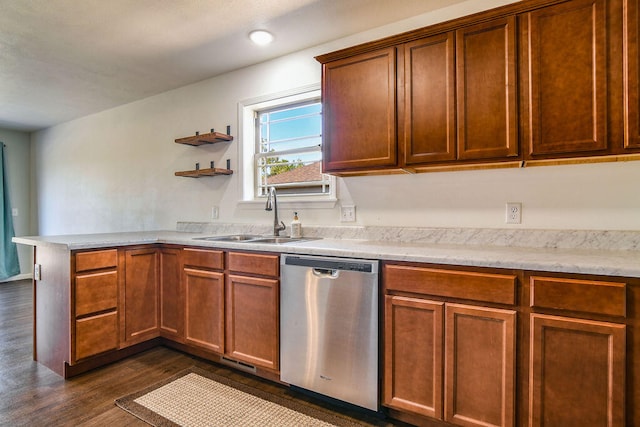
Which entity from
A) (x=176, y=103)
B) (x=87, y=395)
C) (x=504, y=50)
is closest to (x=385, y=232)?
(x=504, y=50)

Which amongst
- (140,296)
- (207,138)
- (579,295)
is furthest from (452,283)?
(207,138)

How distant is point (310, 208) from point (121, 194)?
109 inches

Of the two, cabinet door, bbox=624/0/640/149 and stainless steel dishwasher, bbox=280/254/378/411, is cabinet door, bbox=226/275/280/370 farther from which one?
cabinet door, bbox=624/0/640/149

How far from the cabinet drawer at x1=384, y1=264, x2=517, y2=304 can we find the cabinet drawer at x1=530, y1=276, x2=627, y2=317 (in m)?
0.09

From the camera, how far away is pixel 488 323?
4.93 feet

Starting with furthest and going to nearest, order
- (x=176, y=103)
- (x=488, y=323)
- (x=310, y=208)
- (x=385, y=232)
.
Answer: (x=176, y=103), (x=310, y=208), (x=385, y=232), (x=488, y=323)

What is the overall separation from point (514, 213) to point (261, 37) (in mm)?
2143

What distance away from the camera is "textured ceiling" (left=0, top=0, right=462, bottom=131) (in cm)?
218

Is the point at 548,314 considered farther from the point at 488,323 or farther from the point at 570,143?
the point at 570,143

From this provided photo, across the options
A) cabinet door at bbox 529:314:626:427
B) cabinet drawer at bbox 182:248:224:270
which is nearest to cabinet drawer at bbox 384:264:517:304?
cabinet door at bbox 529:314:626:427

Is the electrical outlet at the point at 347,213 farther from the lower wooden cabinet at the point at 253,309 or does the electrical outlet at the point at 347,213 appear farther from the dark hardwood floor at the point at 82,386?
the dark hardwood floor at the point at 82,386

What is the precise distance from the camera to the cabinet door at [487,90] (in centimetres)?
172

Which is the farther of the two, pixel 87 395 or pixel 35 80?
pixel 35 80

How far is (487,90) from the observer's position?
5.83 feet
